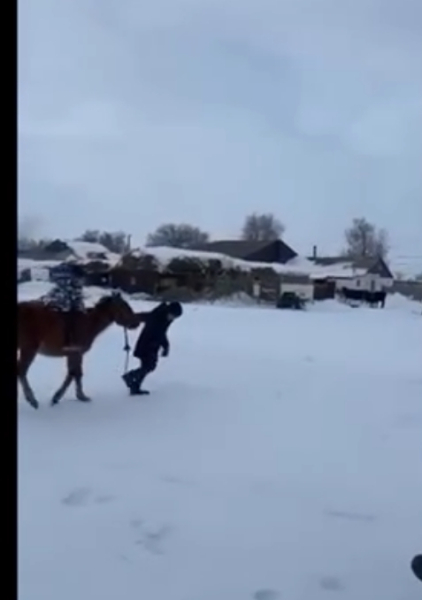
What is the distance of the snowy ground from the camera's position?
106 cm

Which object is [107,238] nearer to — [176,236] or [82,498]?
[176,236]

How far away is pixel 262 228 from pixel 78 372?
146 cm

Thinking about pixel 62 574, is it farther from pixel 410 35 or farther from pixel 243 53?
pixel 410 35

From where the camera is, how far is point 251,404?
260 centimetres

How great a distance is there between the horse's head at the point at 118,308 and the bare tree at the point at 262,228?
1039mm

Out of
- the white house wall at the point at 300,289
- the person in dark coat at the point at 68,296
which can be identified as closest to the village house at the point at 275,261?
the white house wall at the point at 300,289

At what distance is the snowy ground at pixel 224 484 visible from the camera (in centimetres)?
106

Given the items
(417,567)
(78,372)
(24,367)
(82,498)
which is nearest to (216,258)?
(82,498)

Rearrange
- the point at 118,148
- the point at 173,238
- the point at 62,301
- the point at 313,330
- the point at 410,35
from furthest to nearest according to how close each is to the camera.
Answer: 1. the point at 313,330
2. the point at 62,301
3. the point at 173,238
4. the point at 118,148
5. the point at 410,35

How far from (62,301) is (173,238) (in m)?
0.88

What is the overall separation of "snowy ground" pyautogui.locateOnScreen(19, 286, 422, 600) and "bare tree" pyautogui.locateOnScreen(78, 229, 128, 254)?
342 mm

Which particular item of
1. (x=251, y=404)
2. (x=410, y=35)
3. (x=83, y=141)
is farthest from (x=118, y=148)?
(x=251, y=404)

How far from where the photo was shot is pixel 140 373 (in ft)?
9.17

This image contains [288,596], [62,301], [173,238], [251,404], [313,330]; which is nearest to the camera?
[288,596]
